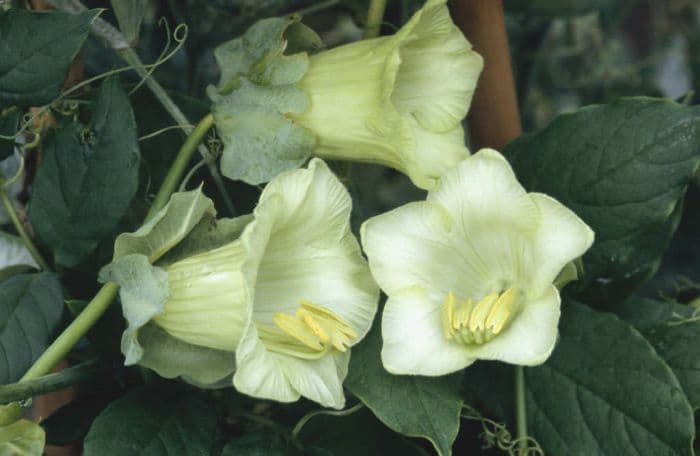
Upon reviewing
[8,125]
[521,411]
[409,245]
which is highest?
[8,125]

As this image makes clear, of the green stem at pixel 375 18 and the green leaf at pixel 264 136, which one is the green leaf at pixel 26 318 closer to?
the green leaf at pixel 264 136

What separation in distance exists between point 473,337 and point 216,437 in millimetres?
140

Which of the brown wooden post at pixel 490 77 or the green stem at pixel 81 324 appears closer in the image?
the green stem at pixel 81 324

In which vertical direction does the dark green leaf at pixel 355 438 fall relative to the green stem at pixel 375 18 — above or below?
below

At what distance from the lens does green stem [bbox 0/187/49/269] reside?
0.54 metres

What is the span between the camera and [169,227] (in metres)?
0.48

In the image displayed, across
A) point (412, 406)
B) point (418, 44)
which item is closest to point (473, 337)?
point (412, 406)

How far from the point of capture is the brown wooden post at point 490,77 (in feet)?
1.97

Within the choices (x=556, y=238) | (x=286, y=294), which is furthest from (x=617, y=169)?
(x=286, y=294)

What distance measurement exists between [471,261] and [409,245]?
0.14 feet

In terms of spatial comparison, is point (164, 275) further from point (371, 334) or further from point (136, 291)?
point (371, 334)

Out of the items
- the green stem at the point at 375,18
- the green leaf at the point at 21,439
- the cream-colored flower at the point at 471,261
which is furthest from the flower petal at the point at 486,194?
the green leaf at the point at 21,439

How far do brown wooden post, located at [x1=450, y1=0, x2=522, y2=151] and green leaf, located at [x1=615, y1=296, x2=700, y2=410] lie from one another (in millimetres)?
122

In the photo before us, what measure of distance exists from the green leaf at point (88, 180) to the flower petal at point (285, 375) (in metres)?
0.11
